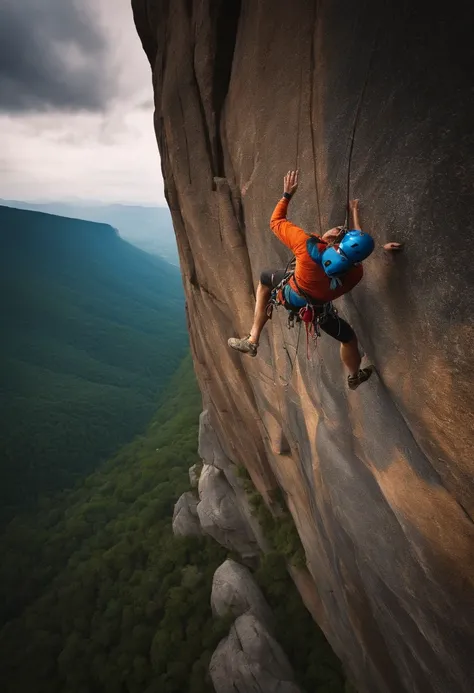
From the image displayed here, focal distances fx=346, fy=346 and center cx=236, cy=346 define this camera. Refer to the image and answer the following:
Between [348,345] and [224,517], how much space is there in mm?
17652

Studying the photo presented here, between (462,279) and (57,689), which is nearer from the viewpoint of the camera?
(462,279)

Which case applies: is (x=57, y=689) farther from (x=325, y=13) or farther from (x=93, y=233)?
(x=93, y=233)

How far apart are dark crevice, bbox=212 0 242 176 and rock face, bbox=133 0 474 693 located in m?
0.02

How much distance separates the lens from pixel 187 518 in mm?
23359

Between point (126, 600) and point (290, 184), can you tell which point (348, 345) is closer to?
point (290, 184)

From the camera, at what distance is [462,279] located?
3088mm

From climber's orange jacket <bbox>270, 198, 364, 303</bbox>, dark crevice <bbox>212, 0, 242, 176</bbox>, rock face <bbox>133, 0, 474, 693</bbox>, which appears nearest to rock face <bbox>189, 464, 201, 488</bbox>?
rock face <bbox>133, 0, 474, 693</bbox>

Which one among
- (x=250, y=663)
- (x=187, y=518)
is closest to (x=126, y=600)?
(x=187, y=518)

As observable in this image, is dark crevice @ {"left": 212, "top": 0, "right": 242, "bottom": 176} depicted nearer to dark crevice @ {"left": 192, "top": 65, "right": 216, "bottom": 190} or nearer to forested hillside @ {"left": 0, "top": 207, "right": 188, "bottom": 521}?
dark crevice @ {"left": 192, "top": 65, "right": 216, "bottom": 190}

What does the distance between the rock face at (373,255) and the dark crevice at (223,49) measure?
23 millimetres

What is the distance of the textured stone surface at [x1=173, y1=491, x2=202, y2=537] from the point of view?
23092 millimetres

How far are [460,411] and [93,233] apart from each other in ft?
616

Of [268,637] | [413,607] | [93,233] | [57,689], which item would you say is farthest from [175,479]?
[93,233]

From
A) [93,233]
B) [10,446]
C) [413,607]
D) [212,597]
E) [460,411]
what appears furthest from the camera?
[93,233]
